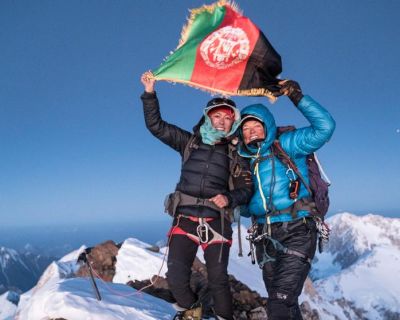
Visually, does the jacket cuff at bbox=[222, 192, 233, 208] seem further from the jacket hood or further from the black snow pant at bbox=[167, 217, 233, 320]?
the jacket hood

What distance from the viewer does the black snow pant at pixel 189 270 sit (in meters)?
7.48

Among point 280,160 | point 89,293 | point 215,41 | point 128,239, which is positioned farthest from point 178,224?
point 128,239

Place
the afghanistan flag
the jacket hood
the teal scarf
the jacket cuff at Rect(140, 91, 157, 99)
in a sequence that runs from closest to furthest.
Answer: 1. the jacket hood
2. the teal scarf
3. the jacket cuff at Rect(140, 91, 157, 99)
4. the afghanistan flag

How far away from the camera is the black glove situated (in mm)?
7535

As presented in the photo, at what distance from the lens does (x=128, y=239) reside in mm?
27781

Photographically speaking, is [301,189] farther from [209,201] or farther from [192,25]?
[192,25]

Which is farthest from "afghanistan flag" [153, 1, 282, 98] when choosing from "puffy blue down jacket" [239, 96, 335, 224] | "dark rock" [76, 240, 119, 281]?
"dark rock" [76, 240, 119, 281]

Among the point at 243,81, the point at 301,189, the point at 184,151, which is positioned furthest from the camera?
the point at 243,81

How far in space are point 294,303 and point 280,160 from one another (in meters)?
2.73

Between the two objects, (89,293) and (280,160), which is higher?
(280,160)

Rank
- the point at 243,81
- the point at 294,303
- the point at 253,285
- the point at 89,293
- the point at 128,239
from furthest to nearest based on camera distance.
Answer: the point at 128,239, the point at 253,285, the point at 243,81, the point at 89,293, the point at 294,303

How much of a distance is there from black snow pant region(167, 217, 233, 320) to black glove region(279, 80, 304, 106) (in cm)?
303

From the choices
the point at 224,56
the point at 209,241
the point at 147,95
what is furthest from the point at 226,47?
the point at 209,241

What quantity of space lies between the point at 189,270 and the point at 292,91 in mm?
4213
